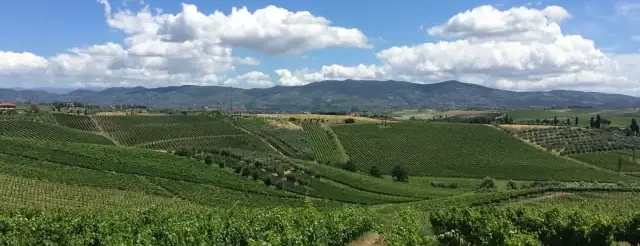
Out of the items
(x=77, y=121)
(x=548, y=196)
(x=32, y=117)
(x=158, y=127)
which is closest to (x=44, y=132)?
(x=32, y=117)

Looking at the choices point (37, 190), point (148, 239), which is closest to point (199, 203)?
point (37, 190)

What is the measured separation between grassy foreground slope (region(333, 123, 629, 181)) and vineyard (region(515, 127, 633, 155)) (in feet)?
25.2

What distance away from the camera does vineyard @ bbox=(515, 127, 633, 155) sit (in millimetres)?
150625

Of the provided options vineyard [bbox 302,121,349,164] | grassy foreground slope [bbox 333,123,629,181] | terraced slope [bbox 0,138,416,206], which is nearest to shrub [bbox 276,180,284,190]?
terraced slope [bbox 0,138,416,206]

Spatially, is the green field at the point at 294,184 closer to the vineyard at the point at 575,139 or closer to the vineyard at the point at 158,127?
the vineyard at the point at 158,127

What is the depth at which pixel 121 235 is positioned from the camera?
3067 centimetres

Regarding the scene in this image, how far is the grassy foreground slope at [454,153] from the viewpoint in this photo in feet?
423

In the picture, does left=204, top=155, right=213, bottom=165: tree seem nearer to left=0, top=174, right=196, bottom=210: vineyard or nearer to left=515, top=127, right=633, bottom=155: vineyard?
left=0, top=174, right=196, bottom=210: vineyard

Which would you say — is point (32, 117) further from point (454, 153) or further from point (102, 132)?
point (454, 153)

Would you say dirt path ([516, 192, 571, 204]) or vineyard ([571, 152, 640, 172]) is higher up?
dirt path ([516, 192, 571, 204])

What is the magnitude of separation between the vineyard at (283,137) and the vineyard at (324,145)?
7.46 feet

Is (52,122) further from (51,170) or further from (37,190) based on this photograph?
(37,190)

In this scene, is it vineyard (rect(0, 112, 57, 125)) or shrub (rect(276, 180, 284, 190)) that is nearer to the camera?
shrub (rect(276, 180, 284, 190))

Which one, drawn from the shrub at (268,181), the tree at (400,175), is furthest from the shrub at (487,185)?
the shrub at (268,181)
